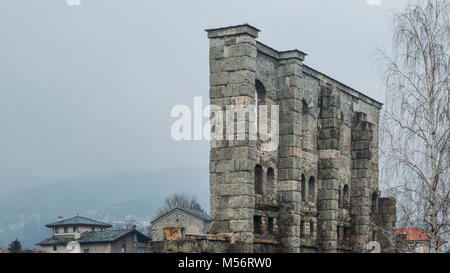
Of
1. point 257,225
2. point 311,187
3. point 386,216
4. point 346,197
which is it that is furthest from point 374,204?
point 257,225

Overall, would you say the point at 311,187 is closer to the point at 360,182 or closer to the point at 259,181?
the point at 360,182

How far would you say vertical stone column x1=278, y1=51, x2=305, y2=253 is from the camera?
28125 millimetres

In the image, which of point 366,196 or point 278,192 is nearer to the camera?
point 278,192

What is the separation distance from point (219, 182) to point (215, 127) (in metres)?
1.85

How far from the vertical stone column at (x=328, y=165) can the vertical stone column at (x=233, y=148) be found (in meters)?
7.19

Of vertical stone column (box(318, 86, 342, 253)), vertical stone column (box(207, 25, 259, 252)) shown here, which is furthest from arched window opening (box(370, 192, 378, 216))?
vertical stone column (box(207, 25, 259, 252))

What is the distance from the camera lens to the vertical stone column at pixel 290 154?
2812cm

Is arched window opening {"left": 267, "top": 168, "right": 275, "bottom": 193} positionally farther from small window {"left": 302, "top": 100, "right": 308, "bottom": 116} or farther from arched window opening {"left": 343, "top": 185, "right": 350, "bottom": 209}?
arched window opening {"left": 343, "top": 185, "right": 350, "bottom": 209}

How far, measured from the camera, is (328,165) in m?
32.1

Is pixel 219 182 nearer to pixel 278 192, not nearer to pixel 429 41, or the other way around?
pixel 278 192

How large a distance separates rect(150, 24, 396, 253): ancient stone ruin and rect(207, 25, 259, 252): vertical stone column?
0.03m

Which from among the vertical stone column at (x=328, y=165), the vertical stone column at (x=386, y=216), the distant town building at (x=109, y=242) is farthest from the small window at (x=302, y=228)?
the distant town building at (x=109, y=242)
